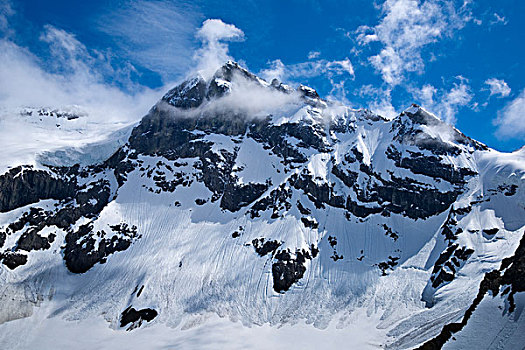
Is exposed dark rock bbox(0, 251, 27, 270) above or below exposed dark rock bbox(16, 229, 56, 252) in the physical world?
below

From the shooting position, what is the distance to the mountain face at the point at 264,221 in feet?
336

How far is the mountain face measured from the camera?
102 metres

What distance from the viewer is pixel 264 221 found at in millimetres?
129125

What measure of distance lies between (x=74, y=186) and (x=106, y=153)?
23628mm

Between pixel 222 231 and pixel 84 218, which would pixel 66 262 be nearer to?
pixel 84 218

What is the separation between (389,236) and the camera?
412 ft

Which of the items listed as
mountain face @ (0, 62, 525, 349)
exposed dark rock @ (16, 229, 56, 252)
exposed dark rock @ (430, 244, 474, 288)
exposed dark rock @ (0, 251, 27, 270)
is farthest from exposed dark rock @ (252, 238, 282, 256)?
exposed dark rock @ (0, 251, 27, 270)

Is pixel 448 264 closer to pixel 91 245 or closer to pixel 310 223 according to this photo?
pixel 310 223

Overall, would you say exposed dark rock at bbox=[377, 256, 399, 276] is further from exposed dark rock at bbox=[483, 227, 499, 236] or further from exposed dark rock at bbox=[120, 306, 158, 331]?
exposed dark rock at bbox=[120, 306, 158, 331]

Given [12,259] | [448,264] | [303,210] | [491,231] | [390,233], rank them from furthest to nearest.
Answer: [303,210] → [390,233] → [12,259] → [491,231] → [448,264]

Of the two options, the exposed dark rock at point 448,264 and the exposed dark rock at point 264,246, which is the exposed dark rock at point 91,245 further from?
the exposed dark rock at point 448,264

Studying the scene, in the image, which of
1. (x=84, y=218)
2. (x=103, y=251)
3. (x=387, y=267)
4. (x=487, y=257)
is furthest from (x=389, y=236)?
(x=84, y=218)

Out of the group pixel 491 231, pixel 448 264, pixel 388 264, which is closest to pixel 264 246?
pixel 388 264

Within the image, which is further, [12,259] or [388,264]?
[388,264]
